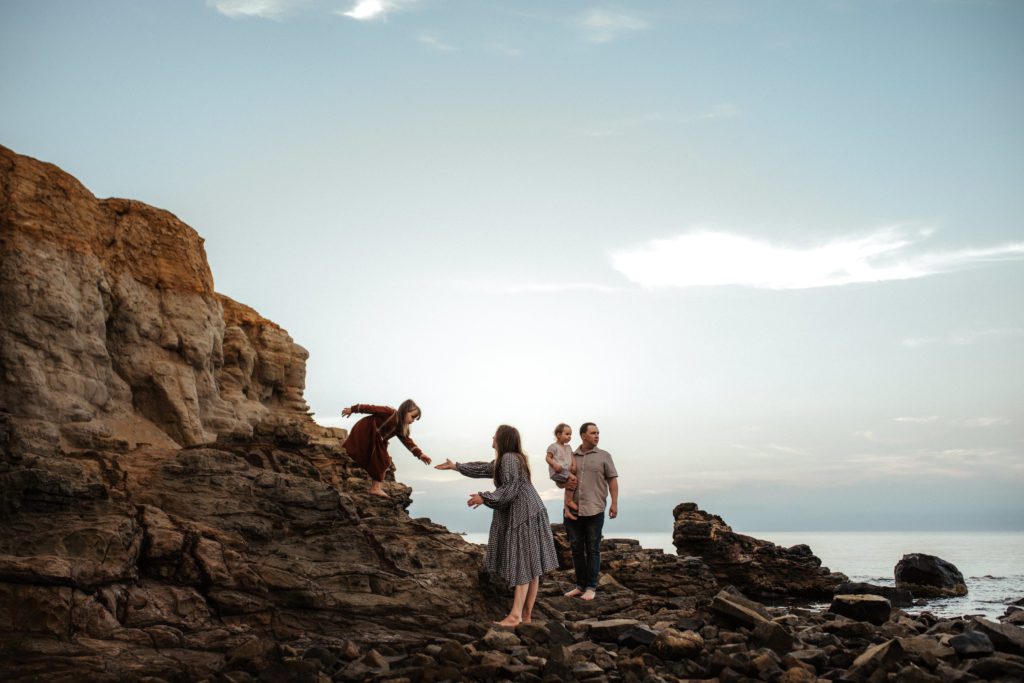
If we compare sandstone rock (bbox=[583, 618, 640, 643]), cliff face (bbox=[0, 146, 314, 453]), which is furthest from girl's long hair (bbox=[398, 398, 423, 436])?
cliff face (bbox=[0, 146, 314, 453])

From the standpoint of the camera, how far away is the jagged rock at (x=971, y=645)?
1017 centimetres

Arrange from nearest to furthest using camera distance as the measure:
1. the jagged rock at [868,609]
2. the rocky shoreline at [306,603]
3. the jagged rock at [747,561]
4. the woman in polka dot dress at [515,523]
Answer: the rocky shoreline at [306,603], the woman in polka dot dress at [515,523], the jagged rock at [868,609], the jagged rock at [747,561]

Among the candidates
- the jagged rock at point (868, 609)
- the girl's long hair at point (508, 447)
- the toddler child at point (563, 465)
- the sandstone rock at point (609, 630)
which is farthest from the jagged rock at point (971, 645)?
the girl's long hair at point (508, 447)

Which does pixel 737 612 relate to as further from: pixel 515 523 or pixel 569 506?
pixel 515 523

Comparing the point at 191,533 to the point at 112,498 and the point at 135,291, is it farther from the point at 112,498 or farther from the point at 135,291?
the point at 135,291

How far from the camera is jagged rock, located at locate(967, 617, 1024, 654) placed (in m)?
10.4

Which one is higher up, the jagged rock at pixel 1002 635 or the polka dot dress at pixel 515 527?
the polka dot dress at pixel 515 527

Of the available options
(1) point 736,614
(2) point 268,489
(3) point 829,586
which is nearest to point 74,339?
(2) point 268,489

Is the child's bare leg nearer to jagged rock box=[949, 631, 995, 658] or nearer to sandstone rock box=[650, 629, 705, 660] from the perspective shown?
sandstone rock box=[650, 629, 705, 660]

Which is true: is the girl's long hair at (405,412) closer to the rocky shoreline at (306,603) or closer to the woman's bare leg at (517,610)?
the rocky shoreline at (306,603)

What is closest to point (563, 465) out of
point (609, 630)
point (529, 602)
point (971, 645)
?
point (529, 602)

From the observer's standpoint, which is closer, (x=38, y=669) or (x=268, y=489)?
(x=38, y=669)

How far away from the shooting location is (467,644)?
1005cm

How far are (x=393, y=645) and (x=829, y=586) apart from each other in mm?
20861
